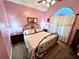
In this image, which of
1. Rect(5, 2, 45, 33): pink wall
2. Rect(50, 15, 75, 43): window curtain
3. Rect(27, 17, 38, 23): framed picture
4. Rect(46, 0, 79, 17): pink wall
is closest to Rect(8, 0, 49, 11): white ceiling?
Rect(5, 2, 45, 33): pink wall

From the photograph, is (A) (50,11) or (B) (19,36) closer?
(B) (19,36)

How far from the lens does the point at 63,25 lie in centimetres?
420

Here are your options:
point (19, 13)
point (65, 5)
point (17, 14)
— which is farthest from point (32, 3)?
point (65, 5)

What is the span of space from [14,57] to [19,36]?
1669 millimetres

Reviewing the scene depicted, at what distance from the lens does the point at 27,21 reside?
486 centimetres

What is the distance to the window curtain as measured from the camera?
12.6 feet

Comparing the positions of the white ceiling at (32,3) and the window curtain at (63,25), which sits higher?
the white ceiling at (32,3)

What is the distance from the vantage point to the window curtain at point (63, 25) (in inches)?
151

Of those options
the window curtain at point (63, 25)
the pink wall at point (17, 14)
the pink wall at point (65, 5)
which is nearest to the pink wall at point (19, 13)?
the pink wall at point (17, 14)

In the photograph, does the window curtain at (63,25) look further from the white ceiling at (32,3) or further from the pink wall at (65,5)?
the white ceiling at (32,3)

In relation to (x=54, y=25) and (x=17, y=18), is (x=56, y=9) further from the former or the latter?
(x=17, y=18)

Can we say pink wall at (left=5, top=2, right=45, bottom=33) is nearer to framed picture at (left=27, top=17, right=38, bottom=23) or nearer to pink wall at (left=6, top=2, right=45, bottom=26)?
pink wall at (left=6, top=2, right=45, bottom=26)

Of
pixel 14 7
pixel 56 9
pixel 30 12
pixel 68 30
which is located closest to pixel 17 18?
pixel 14 7

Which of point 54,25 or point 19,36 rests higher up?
point 54,25
